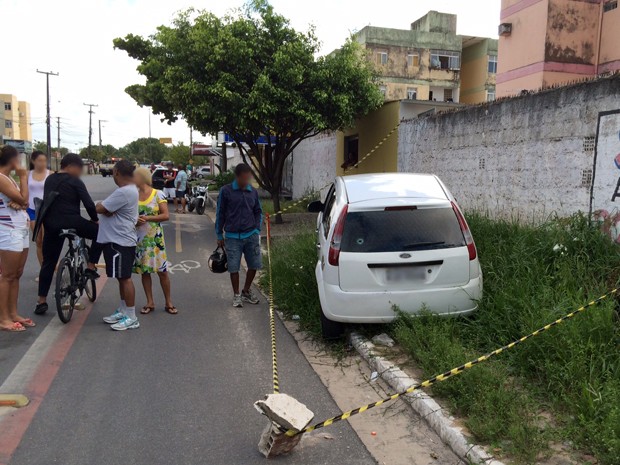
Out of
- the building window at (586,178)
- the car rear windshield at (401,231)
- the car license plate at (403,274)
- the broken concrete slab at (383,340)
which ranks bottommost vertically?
the broken concrete slab at (383,340)

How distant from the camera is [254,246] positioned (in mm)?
6680

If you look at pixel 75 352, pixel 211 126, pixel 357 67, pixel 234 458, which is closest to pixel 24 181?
pixel 75 352

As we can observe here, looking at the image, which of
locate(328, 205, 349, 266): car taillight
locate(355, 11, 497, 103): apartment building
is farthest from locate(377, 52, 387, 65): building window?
Answer: locate(328, 205, 349, 266): car taillight

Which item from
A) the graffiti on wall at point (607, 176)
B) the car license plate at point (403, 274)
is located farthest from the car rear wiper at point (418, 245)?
the graffiti on wall at point (607, 176)

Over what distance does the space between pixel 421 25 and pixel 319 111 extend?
31.2 meters

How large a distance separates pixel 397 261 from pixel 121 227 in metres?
2.96

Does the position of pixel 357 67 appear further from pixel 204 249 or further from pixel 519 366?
pixel 519 366

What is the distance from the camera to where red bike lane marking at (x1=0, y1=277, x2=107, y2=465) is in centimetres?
336

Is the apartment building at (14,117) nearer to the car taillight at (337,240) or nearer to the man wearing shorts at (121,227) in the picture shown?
the man wearing shorts at (121,227)

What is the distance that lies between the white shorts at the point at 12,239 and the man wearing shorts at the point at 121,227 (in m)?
0.80

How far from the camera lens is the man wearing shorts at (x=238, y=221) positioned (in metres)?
6.48

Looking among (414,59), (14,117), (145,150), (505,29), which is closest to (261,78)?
(505,29)

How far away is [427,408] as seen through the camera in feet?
12.3

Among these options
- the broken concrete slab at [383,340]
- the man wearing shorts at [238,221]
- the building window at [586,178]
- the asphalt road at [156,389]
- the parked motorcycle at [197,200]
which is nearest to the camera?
the asphalt road at [156,389]
